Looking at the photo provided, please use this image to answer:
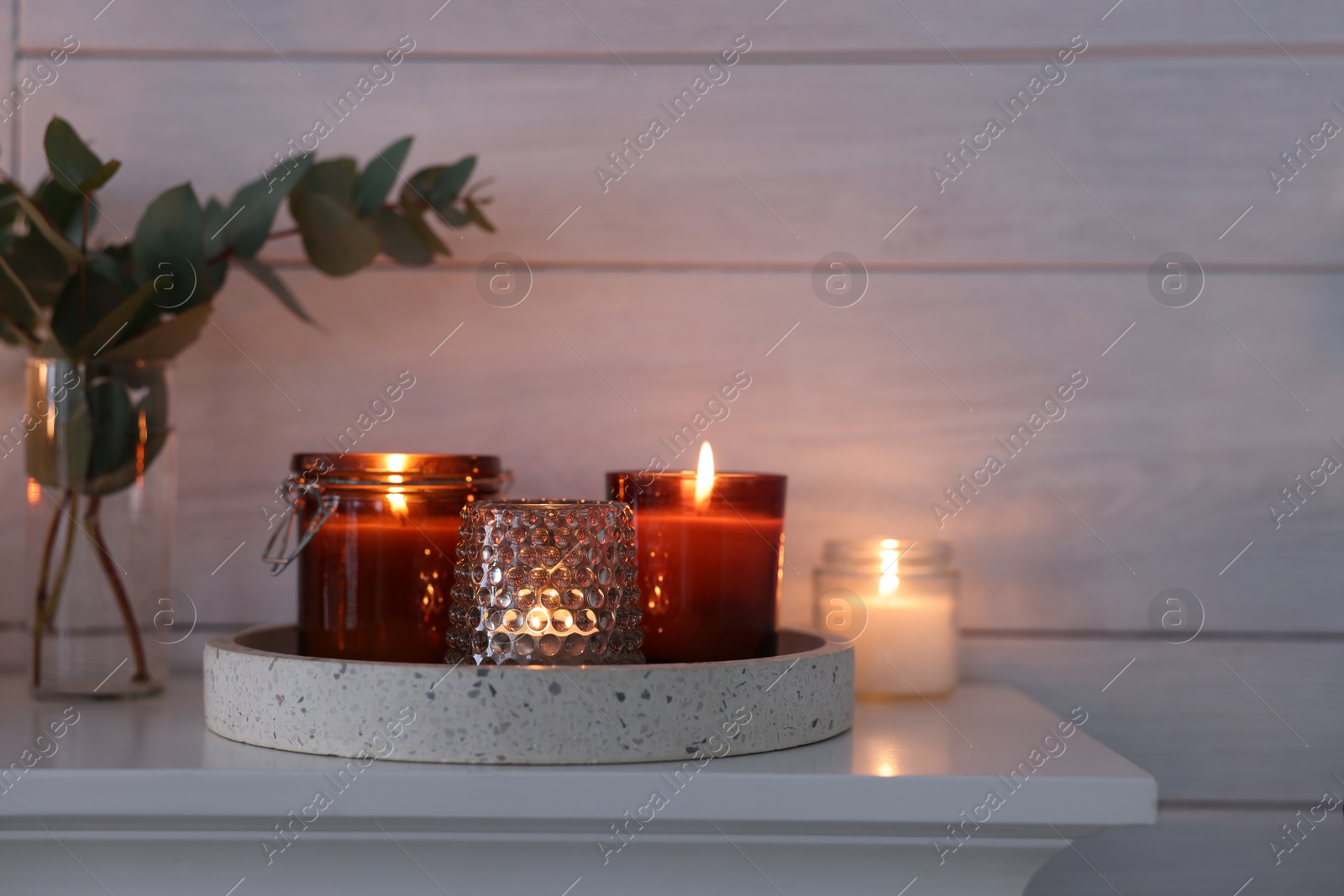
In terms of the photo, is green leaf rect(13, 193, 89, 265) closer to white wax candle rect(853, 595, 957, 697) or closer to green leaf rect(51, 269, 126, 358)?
green leaf rect(51, 269, 126, 358)

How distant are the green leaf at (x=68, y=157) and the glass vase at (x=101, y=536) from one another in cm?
12

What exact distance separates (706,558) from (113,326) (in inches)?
15.7

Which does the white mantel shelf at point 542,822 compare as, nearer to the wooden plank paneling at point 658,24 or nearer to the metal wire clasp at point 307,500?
the metal wire clasp at point 307,500

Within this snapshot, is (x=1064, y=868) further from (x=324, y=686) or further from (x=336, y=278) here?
(x=336, y=278)

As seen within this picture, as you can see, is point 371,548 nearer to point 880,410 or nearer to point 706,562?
point 706,562

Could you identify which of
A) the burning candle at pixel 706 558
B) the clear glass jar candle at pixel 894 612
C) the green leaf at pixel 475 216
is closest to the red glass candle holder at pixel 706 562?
the burning candle at pixel 706 558

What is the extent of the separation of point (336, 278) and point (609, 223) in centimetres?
21

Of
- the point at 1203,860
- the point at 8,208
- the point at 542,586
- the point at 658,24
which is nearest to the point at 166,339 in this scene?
the point at 8,208

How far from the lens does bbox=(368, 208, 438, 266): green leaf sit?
2.37 ft

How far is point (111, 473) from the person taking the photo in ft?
2.25

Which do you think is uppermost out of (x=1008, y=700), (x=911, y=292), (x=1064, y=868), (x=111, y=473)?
(x=911, y=292)

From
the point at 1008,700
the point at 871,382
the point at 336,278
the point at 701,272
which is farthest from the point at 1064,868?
the point at 336,278

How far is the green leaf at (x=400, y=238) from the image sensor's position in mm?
723

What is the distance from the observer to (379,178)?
0.71 m
